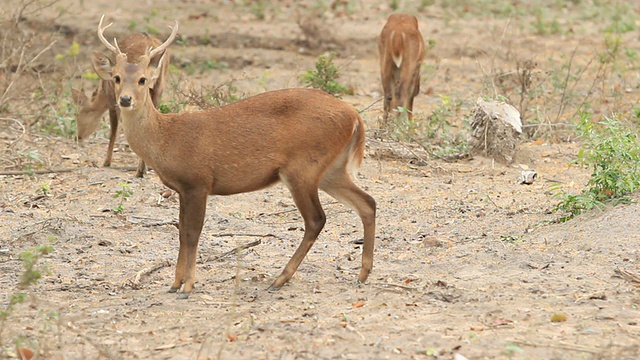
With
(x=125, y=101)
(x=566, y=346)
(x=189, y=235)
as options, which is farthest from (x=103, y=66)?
(x=566, y=346)

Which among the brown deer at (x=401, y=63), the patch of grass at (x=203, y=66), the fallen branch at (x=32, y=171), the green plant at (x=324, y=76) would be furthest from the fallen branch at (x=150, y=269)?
the patch of grass at (x=203, y=66)

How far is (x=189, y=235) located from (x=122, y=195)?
2.67 meters

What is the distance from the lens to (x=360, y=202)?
22.7 ft

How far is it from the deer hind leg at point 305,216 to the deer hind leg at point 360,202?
248 mm

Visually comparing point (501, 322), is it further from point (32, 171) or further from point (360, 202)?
point (32, 171)

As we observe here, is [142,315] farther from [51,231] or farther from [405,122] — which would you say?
[405,122]

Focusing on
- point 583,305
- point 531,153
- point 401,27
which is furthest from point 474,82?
point 583,305

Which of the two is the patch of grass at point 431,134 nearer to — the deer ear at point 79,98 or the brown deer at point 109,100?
the brown deer at point 109,100

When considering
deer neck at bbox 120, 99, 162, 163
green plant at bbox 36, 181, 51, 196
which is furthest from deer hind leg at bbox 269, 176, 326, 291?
green plant at bbox 36, 181, 51, 196

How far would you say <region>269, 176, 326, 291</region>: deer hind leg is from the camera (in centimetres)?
666

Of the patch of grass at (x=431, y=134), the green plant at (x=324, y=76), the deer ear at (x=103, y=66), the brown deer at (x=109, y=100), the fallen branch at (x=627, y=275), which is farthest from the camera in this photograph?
the green plant at (x=324, y=76)

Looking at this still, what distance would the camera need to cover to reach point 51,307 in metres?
6.24

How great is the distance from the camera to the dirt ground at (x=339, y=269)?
554cm

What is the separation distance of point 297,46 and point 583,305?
10.9 metres
